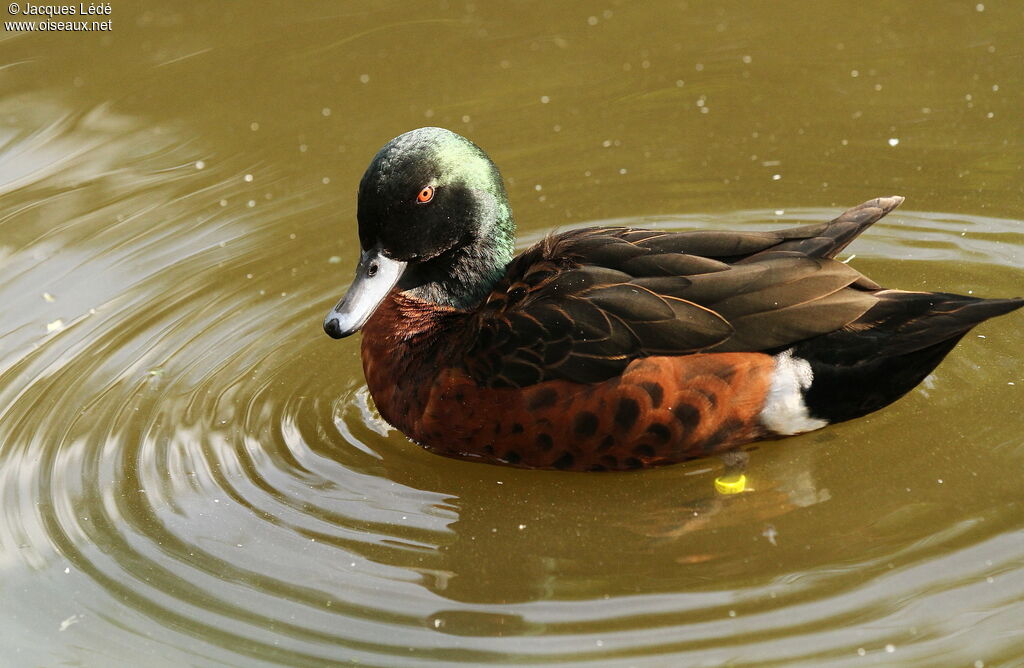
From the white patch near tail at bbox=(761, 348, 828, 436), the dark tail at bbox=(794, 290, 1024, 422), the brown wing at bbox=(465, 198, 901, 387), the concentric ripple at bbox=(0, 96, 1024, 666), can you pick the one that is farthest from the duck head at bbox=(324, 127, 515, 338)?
the dark tail at bbox=(794, 290, 1024, 422)

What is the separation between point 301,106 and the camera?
8508mm

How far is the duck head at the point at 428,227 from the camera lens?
5480 mm

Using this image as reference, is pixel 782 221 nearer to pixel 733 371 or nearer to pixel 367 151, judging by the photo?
pixel 733 371

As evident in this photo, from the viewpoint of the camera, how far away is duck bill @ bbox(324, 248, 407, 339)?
5484 millimetres

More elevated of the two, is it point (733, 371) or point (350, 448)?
point (733, 371)

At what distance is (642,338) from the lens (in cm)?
517

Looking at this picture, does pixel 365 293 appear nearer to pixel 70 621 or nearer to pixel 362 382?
pixel 362 382

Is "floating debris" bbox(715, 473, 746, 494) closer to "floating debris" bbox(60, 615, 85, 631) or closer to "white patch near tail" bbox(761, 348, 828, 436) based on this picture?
"white patch near tail" bbox(761, 348, 828, 436)

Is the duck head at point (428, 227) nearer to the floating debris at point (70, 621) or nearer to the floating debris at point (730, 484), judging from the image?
the floating debris at point (730, 484)

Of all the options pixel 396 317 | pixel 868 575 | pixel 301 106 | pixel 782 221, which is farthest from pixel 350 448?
pixel 301 106

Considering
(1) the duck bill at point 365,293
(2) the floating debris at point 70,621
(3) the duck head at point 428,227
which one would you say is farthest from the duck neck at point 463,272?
(2) the floating debris at point 70,621

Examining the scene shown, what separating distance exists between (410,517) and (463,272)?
1.18m

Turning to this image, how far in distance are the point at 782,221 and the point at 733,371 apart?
80.2 inches

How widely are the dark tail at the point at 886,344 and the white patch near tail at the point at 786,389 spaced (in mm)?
29
